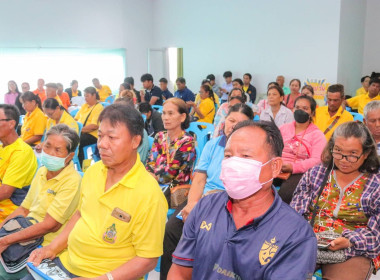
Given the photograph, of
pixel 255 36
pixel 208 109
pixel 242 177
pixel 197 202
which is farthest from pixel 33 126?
pixel 255 36

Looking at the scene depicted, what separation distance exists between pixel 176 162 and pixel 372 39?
830cm

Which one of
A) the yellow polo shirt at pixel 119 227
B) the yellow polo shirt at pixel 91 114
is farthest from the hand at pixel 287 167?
the yellow polo shirt at pixel 91 114

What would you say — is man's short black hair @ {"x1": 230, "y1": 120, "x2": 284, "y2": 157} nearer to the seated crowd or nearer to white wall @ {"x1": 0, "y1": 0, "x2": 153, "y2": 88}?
the seated crowd

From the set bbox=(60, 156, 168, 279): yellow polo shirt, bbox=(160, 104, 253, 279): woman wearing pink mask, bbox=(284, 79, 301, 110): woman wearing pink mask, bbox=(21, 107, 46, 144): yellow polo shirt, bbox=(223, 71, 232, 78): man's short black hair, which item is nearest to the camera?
bbox=(60, 156, 168, 279): yellow polo shirt

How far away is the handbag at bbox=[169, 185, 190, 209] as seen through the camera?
2.74 metres

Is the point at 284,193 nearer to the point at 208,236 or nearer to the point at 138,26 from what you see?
the point at 208,236

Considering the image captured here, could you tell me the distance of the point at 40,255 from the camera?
1908mm

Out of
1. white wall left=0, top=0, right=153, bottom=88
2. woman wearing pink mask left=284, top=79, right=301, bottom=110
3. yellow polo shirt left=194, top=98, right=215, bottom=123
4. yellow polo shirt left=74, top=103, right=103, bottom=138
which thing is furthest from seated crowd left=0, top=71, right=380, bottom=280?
white wall left=0, top=0, right=153, bottom=88

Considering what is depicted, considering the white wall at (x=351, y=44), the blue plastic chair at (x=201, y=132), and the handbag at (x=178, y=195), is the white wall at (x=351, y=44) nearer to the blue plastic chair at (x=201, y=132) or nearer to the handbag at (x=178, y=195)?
the blue plastic chair at (x=201, y=132)

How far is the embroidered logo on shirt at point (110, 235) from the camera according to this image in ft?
5.64

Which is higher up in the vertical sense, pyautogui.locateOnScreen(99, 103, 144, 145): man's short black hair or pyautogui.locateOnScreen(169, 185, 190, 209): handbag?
pyautogui.locateOnScreen(99, 103, 144, 145): man's short black hair

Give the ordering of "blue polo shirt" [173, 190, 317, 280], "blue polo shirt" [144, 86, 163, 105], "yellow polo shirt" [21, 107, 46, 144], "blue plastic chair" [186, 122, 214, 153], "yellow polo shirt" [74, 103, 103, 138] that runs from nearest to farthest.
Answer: "blue polo shirt" [173, 190, 317, 280] → "blue plastic chair" [186, 122, 214, 153] → "yellow polo shirt" [21, 107, 46, 144] → "yellow polo shirt" [74, 103, 103, 138] → "blue polo shirt" [144, 86, 163, 105]

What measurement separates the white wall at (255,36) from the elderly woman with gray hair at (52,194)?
7281mm

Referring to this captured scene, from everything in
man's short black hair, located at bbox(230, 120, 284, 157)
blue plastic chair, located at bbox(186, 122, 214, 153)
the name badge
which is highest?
man's short black hair, located at bbox(230, 120, 284, 157)
